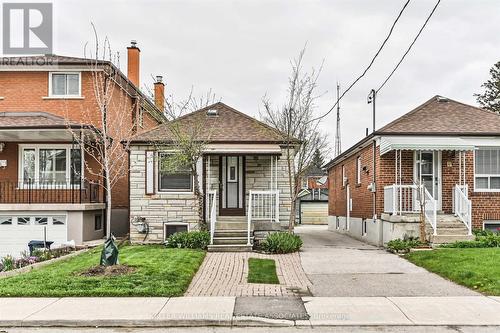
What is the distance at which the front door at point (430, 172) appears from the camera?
58.5ft

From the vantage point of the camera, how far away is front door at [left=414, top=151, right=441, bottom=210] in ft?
58.5

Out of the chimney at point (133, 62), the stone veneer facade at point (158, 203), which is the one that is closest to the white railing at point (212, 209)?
the stone veneer facade at point (158, 203)

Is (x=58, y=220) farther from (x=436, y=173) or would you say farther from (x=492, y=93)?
(x=492, y=93)

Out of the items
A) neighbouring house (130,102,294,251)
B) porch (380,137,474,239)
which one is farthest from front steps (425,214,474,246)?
neighbouring house (130,102,294,251)

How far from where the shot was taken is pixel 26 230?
18312 millimetres

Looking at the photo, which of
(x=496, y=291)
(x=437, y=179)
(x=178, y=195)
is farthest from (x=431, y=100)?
(x=496, y=291)

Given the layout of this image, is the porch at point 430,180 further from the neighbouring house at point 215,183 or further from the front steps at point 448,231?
the neighbouring house at point 215,183

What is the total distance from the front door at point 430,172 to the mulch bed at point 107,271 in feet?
32.9

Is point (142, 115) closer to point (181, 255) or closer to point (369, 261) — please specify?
point (181, 255)

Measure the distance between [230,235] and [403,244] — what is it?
500 centimetres

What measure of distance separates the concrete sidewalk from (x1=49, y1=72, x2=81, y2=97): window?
11890mm

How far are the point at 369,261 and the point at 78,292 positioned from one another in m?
7.45

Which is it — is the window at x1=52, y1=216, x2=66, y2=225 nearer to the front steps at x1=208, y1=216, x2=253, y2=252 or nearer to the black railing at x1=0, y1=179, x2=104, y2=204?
the black railing at x1=0, y1=179, x2=104, y2=204

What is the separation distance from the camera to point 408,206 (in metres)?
17.5
